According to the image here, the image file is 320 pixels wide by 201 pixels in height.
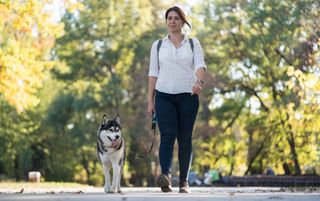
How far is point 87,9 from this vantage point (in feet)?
171

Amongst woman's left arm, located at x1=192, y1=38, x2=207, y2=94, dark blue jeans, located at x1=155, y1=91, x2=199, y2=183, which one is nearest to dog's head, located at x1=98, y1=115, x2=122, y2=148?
dark blue jeans, located at x1=155, y1=91, x2=199, y2=183

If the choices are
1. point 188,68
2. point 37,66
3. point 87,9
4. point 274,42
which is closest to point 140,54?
point 87,9

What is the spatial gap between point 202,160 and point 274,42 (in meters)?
12.9

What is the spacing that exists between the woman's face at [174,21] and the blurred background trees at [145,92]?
65.7ft

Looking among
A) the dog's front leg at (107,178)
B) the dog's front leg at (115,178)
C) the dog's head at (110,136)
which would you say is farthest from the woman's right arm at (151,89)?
the dog's front leg at (107,178)

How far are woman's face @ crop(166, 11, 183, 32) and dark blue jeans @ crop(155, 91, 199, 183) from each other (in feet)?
2.86

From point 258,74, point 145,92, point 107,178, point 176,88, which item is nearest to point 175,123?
point 176,88

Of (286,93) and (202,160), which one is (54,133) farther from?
(286,93)

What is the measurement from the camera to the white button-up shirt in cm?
1038

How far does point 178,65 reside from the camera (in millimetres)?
10445

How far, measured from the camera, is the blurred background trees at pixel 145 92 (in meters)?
40.1

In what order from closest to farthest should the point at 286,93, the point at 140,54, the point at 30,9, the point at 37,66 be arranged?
1. the point at 30,9
2. the point at 37,66
3. the point at 286,93
4. the point at 140,54

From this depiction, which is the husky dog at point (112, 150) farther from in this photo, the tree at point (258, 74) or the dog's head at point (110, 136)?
the tree at point (258, 74)

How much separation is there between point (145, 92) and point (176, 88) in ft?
136
